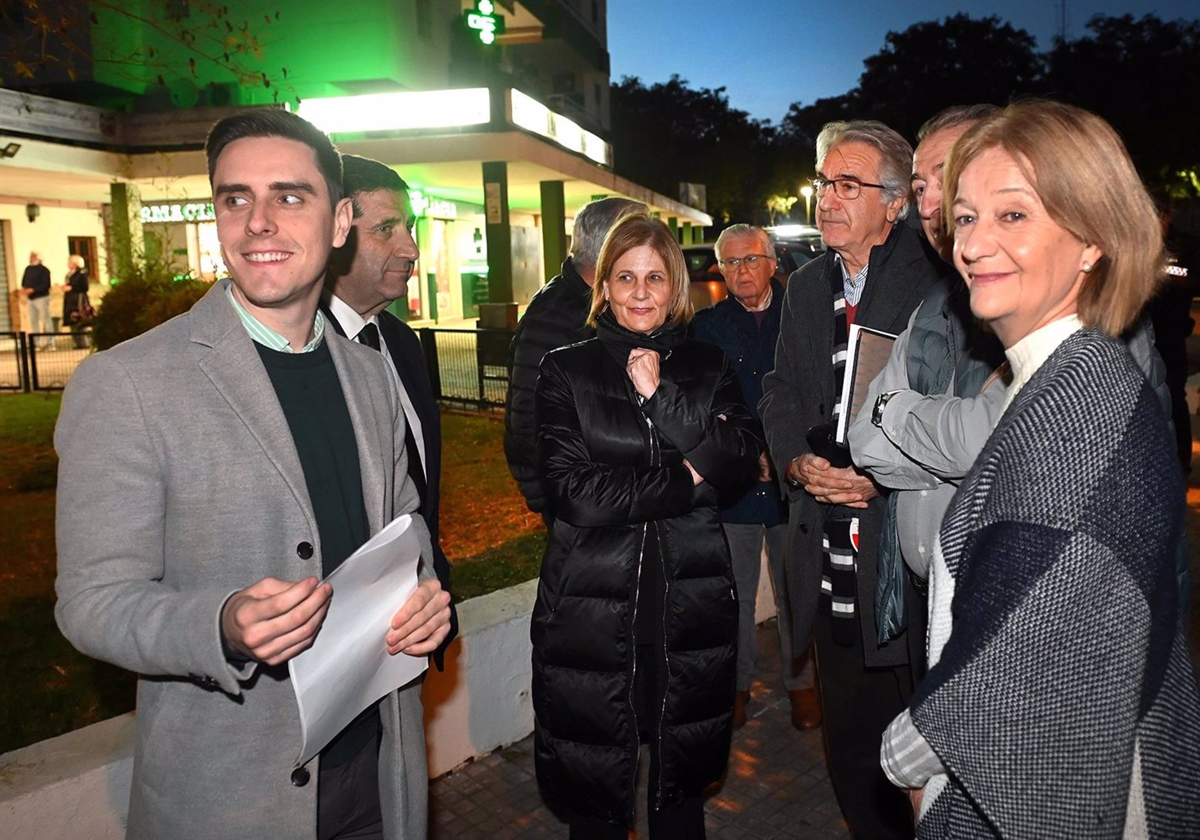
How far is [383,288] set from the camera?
3.48m

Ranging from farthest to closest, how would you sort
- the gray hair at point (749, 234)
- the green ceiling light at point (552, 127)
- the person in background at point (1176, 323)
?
1. the green ceiling light at point (552, 127)
2. the gray hair at point (749, 234)
3. the person in background at point (1176, 323)

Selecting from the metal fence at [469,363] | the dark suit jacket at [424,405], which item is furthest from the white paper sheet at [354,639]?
the metal fence at [469,363]

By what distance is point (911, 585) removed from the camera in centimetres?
286

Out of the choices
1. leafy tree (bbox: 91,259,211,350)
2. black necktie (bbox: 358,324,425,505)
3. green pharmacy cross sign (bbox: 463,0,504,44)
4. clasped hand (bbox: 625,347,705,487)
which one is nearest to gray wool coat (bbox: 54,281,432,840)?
black necktie (bbox: 358,324,425,505)

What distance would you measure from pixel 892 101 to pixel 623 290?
216 ft

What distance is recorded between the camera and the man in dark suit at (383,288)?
3.31 m

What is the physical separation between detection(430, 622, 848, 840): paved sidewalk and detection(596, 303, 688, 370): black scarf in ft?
6.62

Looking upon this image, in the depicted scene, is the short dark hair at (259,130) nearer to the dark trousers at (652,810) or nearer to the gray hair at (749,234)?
the dark trousers at (652,810)

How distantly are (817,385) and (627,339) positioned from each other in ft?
2.62

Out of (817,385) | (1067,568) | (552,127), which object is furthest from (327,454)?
(552,127)

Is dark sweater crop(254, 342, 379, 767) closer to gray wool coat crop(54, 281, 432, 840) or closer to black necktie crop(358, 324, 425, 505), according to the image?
gray wool coat crop(54, 281, 432, 840)

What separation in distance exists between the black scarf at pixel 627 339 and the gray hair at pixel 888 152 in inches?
35.8

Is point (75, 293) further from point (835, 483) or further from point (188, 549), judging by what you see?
point (188, 549)

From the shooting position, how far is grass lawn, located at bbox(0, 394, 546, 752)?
4156 mm
